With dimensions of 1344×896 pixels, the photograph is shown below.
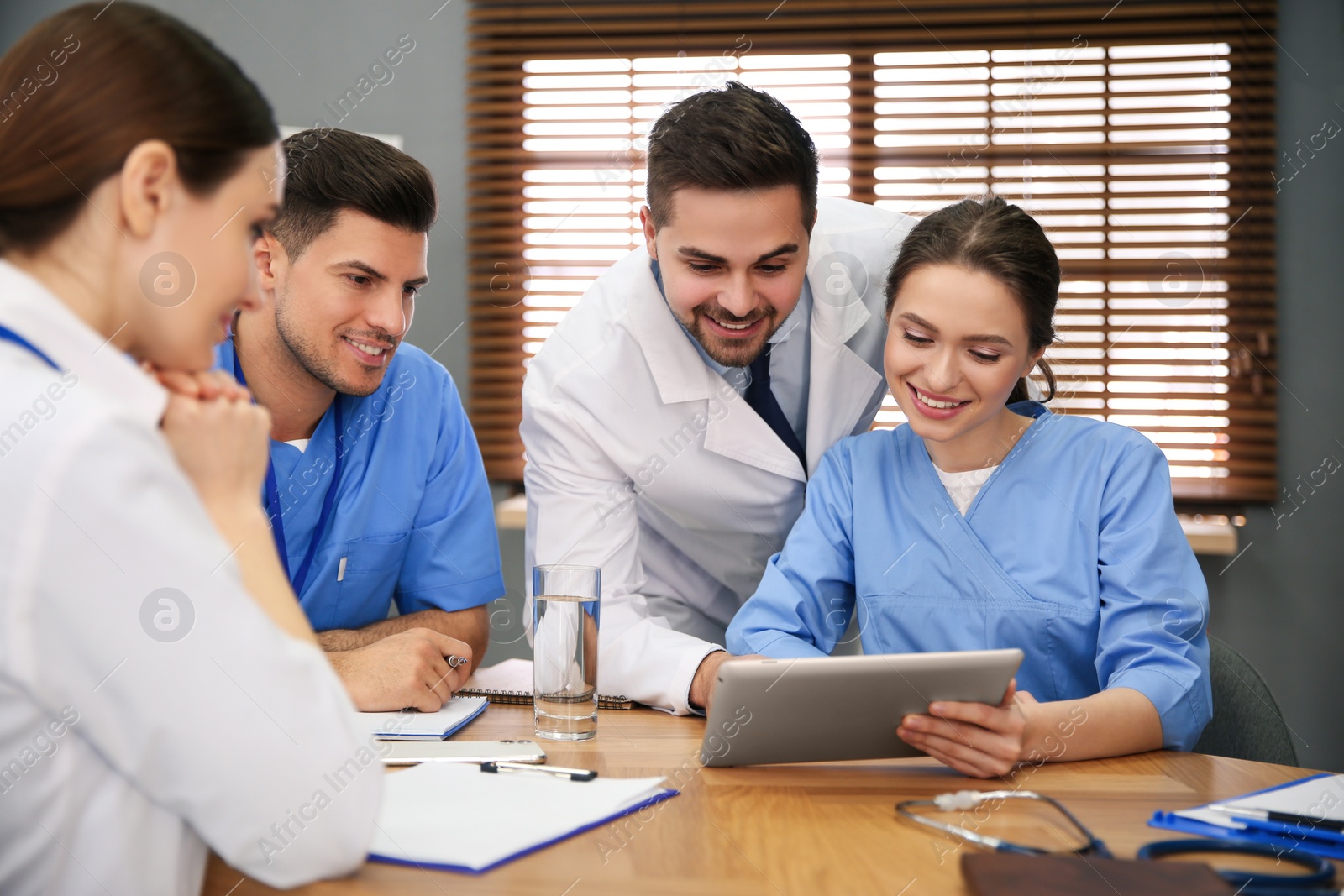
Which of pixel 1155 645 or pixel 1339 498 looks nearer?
pixel 1155 645

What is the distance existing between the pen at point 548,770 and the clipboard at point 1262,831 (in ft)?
1.69

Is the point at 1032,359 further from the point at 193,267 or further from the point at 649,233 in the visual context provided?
the point at 193,267

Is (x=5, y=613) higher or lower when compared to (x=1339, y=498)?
higher

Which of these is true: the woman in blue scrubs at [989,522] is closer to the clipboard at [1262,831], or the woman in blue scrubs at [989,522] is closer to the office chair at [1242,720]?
the office chair at [1242,720]

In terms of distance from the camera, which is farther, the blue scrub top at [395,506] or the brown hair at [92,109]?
the blue scrub top at [395,506]

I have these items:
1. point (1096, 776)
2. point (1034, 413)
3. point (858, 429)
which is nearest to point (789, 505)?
point (858, 429)

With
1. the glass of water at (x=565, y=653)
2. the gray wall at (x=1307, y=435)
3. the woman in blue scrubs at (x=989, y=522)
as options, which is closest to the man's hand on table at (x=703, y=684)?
the woman in blue scrubs at (x=989, y=522)

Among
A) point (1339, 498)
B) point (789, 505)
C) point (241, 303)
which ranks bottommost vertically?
point (1339, 498)

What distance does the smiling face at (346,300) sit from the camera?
63.9 inches

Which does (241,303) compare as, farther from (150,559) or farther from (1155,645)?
(1155,645)

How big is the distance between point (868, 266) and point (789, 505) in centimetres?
46

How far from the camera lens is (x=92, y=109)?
0.73 meters

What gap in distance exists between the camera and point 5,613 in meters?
0.63

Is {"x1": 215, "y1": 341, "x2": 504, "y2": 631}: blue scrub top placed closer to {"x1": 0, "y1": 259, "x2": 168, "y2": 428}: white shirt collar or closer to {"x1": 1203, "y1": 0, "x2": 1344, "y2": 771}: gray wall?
{"x1": 0, "y1": 259, "x2": 168, "y2": 428}: white shirt collar
